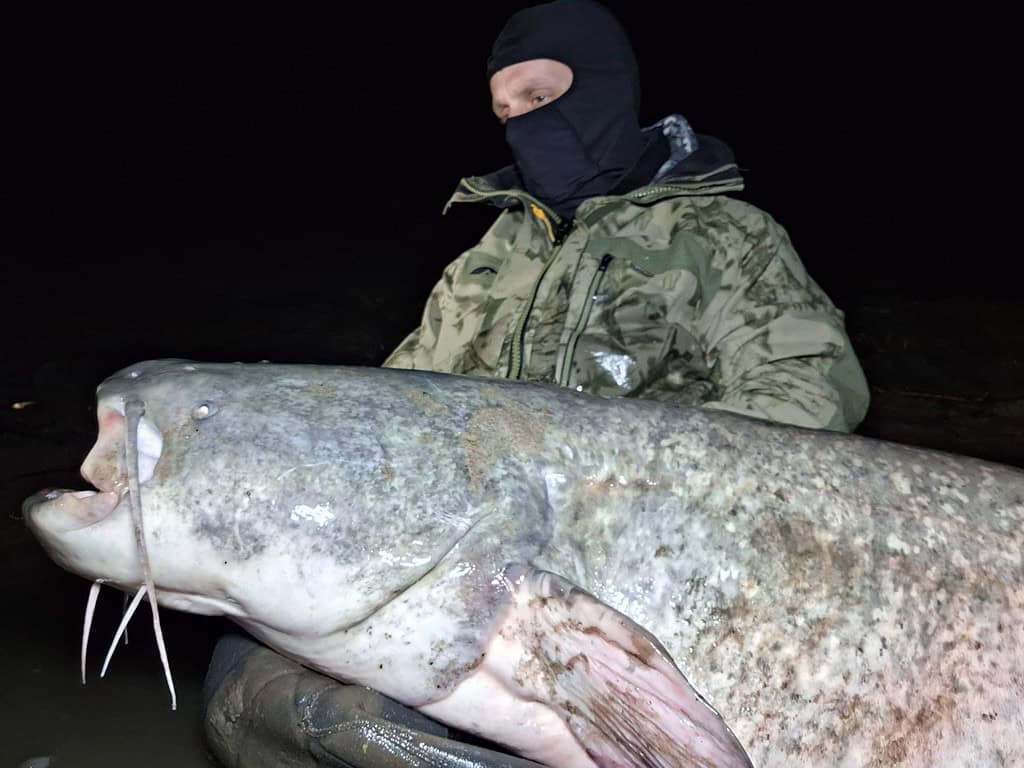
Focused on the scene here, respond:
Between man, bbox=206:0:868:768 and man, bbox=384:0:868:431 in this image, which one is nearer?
man, bbox=206:0:868:768

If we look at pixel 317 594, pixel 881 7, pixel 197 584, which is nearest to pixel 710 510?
pixel 317 594

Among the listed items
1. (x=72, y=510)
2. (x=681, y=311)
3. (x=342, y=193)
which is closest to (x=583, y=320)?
(x=681, y=311)

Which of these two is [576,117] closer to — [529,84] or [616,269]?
[529,84]

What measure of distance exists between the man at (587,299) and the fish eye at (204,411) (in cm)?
65

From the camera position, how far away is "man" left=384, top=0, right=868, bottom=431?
3.05 metres

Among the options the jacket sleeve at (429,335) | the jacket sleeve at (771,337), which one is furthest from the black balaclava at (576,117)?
the jacket sleeve at (771,337)

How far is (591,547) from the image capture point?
88.9 inches

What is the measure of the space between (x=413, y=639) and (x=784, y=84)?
23.6 metres

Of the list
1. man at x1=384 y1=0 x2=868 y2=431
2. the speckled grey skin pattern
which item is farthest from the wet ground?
the speckled grey skin pattern

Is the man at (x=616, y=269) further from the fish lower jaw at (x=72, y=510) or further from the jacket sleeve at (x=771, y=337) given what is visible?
the fish lower jaw at (x=72, y=510)

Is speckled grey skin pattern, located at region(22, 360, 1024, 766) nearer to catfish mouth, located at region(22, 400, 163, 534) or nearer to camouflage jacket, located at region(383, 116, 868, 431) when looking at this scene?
catfish mouth, located at region(22, 400, 163, 534)

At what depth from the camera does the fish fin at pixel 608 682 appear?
1984 millimetres

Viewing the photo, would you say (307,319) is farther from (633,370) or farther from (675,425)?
(675,425)

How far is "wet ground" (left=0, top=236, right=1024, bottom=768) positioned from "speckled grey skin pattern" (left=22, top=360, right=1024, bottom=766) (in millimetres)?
1796
